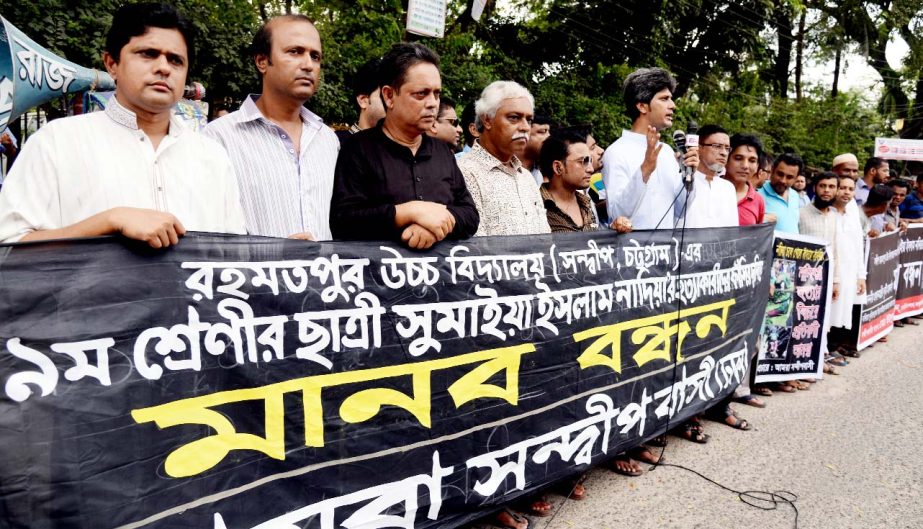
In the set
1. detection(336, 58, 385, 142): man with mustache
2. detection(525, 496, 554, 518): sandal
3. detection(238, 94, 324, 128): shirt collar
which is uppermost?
detection(336, 58, 385, 142): man with mustache

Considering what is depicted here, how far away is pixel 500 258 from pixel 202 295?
1269 mm

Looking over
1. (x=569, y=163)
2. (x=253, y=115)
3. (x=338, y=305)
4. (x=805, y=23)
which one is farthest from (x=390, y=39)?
(x=805, y=23)

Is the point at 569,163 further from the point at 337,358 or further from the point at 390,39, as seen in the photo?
the point at 390,39

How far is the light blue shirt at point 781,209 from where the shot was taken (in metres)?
5.84

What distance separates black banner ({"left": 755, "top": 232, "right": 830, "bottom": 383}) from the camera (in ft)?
16.7

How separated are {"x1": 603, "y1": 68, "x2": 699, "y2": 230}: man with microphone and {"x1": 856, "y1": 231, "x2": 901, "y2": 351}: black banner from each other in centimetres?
396

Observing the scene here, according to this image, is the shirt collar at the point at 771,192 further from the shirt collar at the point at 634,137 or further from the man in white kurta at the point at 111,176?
the man in white kurta at the point at 111,176

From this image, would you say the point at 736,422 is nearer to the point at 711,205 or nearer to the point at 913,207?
the point at 711,205

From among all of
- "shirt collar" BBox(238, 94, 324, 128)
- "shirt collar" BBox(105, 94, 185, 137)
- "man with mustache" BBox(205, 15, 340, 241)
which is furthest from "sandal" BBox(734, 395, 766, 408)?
"shirt collar" BBox(105, 94, 185, 137)

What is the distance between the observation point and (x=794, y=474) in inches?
141

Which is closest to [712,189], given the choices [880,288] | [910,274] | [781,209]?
[781,209]

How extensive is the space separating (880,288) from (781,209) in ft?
7.65

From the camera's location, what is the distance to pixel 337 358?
2213 millimetres

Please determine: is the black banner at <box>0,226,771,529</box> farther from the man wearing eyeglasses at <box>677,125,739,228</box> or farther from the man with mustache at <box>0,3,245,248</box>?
the man wearing eyeglasses at <box>677,125,739,228</box>
